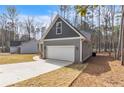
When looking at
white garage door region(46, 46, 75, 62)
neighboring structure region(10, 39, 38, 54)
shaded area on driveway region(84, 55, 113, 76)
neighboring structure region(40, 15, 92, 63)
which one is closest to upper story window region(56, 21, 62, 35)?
neighboring structure region(40, 15, 92, 63)

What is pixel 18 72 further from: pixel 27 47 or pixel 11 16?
pixel 11 16

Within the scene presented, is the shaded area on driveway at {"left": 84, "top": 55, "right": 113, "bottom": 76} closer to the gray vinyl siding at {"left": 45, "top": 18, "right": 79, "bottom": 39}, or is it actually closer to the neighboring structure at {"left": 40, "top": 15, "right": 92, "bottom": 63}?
the neighboring structure at {"left": 40, "top": 15, "right": 92, "bottom": 63}

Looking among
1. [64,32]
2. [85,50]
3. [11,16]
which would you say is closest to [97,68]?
[64,32]

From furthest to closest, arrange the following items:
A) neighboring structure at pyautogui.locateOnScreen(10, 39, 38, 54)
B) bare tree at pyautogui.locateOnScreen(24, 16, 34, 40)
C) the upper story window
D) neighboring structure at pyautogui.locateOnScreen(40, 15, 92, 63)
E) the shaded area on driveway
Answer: neighboring structure at pyautogui.locateOnScreen(10, 39, 38, 54), bare tree at pyautogui.locateOnScreen(24, 16, 34, 40), the upper story window, neighboring structure at pyautogui.locateOnScreen(40, 15, 92, 63), the shaded area on driveway

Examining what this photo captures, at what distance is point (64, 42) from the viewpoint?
15.3 meters

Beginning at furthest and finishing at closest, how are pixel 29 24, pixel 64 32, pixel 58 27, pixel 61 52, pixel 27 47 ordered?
pixel 29 24 < pixel 27 47 < pixel 58 27 < pixel 61 52 < pixel 64 32

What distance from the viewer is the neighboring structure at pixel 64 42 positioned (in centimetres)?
1416

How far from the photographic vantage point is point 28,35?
39.4 meters

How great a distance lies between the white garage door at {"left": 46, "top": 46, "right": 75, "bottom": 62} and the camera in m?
14.6

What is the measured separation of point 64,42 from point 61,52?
98 cm

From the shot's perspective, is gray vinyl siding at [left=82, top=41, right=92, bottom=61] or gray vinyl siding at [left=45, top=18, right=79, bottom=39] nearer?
gray vinyl siding at [left=45, top=18, right=79, bottom=39]

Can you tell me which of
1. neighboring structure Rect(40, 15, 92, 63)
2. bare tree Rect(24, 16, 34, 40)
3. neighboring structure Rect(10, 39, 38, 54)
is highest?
bare tree Rect(24, 16, 34, 40)

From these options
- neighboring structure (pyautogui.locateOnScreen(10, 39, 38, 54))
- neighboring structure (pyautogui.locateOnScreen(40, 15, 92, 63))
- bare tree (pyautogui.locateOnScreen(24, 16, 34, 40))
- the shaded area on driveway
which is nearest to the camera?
the shaded area on driveway
